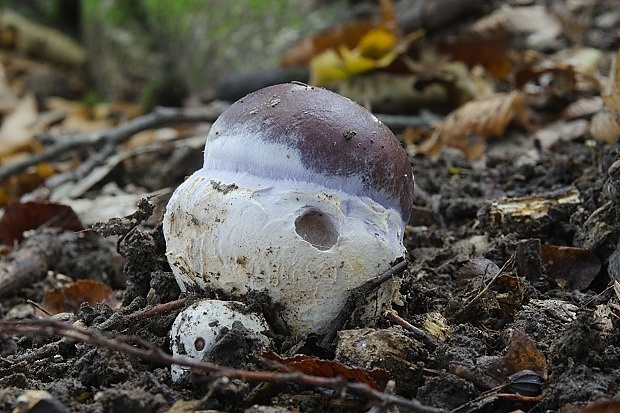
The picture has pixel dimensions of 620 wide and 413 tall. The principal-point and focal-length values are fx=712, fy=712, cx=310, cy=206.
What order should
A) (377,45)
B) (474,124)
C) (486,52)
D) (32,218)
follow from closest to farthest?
(32,218) → (474,124) → (377,45) → (486,52)

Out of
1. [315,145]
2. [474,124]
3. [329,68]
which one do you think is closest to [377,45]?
[329,68]

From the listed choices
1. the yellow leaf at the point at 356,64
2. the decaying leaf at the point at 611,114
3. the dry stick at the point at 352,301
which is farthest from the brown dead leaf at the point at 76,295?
the yellow leaf at the point at 356,64

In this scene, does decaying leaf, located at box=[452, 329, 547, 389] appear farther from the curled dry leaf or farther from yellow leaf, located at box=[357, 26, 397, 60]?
yellow leaf, located at box=[357, 26, 397, 60]

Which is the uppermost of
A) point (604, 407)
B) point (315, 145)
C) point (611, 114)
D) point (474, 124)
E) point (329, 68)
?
point (315, 145)

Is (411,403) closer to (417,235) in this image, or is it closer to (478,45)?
(417,235)

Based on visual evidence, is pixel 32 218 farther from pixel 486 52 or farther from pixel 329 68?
pixel 486 52

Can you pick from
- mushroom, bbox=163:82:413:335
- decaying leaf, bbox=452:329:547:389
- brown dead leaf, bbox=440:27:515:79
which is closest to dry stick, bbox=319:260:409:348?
mushroom, bbox=163:82:413:335
